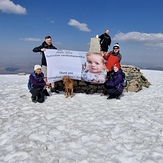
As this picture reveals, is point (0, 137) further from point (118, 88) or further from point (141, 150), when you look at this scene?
point (118, 88)

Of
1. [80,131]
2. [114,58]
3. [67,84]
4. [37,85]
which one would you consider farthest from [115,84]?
[80,131]

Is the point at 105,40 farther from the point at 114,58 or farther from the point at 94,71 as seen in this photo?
the point at 94,71

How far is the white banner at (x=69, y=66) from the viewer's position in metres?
9.83

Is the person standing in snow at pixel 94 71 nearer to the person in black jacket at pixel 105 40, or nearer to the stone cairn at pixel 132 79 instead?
the stone cairn at pixel 132 79

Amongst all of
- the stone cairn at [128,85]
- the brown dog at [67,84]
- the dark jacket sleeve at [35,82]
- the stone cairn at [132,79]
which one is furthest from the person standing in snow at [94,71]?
the dark jacket sleeve at [35,82]

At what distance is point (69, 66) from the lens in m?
10.1

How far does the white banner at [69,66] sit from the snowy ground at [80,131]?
1.48m

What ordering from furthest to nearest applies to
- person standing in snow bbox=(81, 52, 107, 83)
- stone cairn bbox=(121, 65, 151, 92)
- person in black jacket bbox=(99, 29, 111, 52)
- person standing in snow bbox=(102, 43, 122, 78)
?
person in black jacket bbox=(99, 29, 111, 52), stone cairn bbox=(121, 65, 151, 92), person standing in snow bbox=(81, 52, 107, 83), person standing in snow bbox=(102, 43, 122, 78)

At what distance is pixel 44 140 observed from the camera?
5.36 m

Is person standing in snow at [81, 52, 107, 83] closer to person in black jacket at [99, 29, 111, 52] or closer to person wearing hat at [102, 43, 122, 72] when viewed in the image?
person wearing hat at [102, 43, 122, 72]

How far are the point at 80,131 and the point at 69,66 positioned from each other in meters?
4.83

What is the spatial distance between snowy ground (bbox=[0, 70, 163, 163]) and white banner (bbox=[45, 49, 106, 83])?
148 cm

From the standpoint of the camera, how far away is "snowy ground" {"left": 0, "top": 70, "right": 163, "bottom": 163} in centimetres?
468

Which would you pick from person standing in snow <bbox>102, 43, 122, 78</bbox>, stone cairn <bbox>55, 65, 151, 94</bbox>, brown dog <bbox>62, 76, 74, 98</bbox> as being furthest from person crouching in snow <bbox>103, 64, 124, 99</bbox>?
brown dog <bbox>62, 76, 74, 98</bbox>
